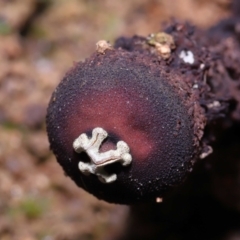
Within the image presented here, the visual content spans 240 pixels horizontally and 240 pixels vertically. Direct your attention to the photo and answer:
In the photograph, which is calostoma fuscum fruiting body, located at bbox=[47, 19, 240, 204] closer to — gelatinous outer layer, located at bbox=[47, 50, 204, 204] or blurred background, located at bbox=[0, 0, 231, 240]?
gelatinous outer layer, located at bbox=[47, 50, 204, 204]

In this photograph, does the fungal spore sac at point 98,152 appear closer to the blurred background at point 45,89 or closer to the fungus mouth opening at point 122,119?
the fungus mouth opening at point 122,119

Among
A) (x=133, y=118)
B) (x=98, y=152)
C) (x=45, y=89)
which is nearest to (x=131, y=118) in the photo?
(x=133, y=118)

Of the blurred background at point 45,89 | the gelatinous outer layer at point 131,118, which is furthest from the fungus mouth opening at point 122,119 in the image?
the blurred background at point 45,89

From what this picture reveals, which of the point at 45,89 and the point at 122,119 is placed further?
the point at 45,89

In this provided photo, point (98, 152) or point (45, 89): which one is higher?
point (45, 89)

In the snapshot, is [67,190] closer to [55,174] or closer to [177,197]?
[55,174]

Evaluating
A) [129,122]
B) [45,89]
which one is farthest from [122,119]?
[45,89]

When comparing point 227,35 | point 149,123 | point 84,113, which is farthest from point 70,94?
point 227,35

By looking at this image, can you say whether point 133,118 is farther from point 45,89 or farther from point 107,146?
point 45,89
